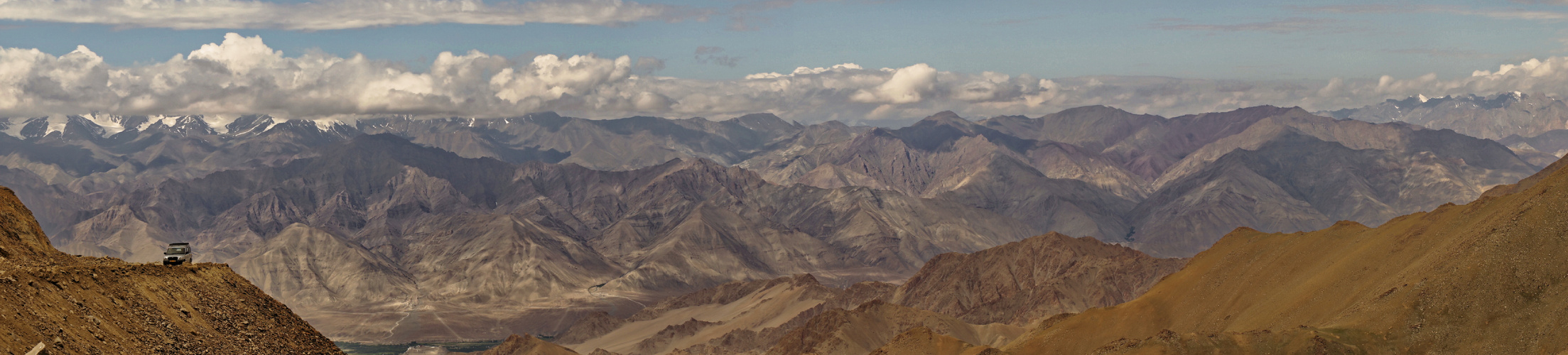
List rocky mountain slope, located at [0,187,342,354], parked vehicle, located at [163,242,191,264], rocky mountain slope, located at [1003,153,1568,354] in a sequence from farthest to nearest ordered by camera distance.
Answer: rocky mountain slope, located at [1003,153,1568,354]
parked vehicle, located at [163,242,191,264]
rocky mountain slope, located at [0,187,342,354]

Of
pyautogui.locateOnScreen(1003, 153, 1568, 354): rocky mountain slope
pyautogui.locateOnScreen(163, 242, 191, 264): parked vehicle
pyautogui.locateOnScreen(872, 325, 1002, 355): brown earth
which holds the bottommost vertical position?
pyautogui.locateOnScreen(872, 325, 1002, 355): brown earth

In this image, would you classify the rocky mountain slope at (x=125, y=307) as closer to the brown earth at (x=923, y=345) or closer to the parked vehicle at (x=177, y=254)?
the parked vehicle at (x=177, y=254)

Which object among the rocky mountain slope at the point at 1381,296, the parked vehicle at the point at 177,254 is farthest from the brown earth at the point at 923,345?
the parked vehicle at the point at 177,254

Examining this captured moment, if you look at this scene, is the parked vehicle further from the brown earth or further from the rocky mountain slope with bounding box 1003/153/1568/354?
the brown earth

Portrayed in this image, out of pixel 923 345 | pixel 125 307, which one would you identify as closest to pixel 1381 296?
pixel 923 345

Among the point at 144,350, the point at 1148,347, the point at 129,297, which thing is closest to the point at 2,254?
the point at 129,297

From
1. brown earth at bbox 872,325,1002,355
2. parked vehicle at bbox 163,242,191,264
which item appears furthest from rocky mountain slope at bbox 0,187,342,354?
brown earth at bbox 872,325,1002,355

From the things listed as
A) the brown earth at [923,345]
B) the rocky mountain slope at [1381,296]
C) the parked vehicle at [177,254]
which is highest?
the parked vehicle at [177,254]

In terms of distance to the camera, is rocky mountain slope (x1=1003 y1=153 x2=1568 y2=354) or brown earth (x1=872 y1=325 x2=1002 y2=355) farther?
brown earth (x1=872 y1=325 x2=1002 y2=355)
